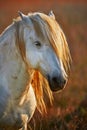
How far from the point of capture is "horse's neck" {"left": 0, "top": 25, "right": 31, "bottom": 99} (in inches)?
189

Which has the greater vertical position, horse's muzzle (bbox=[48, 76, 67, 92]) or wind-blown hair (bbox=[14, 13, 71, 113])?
wind-blown hair (bbox=[14, 13, 71, 113])

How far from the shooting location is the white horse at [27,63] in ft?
14.6

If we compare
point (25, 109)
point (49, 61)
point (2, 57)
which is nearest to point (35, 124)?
point (25, 109)

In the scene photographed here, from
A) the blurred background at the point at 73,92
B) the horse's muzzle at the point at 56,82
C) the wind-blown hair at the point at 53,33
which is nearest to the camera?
the horse's muzzle at the point at 56,82

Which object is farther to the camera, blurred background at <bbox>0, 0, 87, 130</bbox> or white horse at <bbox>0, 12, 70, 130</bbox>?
blurred background at <bbox>0, 0, 87, 130</bbox>

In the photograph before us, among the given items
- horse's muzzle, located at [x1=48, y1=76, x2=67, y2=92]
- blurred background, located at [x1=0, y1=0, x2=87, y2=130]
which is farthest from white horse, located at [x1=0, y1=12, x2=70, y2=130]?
blurred background, located at [x1=0, y1=0, x2=87, y2=130]

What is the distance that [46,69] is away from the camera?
4434 mm

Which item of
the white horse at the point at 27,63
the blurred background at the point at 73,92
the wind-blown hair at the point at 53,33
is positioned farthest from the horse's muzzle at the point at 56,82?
the blurred background at the point at 73,92

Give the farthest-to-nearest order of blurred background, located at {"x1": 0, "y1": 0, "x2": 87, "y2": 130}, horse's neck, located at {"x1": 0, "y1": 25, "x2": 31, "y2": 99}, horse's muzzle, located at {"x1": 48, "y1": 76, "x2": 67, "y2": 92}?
blurred background, located at {"x1": 0, "y1": 0, "x2": 87, "y2": 130} → horse's neck, located at {"x1": 0, "y1": 25, "x2": 31, "y2": 99} → horse's muzzle, located at {"x1": 48, "y1": 76, "x2": 67, "y2": 92}

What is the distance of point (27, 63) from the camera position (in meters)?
4.72

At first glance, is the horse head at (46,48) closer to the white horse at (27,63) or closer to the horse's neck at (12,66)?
the white horse at (27,63)

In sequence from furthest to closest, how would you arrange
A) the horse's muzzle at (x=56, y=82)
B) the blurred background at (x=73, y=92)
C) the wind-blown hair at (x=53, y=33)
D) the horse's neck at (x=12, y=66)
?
the blurred background at (x=73, y=92) < the horse's neck at (x=12, y=66) < the wind-blown hair at (x=53, y=33) < the horse's muzzle at (x=56, y=82)

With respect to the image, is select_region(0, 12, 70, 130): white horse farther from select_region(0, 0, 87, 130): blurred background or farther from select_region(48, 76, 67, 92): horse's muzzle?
select_region(0, 0, 87, 130): blurred background

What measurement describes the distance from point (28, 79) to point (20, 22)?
572mm
